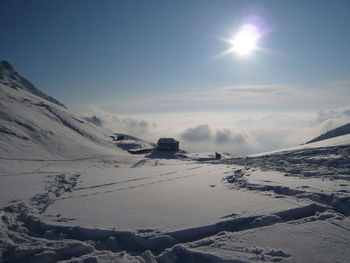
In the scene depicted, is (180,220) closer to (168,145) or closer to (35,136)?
(35,136)

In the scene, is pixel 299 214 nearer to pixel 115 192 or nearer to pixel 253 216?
pixel 253 216

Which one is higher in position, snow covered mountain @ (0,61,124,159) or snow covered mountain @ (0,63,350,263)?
snow covered mountain @ (0,61,124,159)

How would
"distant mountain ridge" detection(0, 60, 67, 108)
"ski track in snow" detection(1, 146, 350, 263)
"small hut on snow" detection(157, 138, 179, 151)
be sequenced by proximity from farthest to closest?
"distant mountain ridge" detection(0, 60, 67, 108)
"small hut on snow" detection(157, 138, 179, 151)
"ski track in snow" detection(1, 146, 350, 263)

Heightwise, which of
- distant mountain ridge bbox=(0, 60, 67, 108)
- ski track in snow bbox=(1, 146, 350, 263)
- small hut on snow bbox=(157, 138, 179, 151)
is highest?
distant mountain ridge bbox=(0, 60, 67, 108)

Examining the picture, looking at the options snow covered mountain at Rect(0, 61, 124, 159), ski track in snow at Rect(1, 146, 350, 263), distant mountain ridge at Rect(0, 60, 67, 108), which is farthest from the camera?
distant mountain ridge at Rect(0, 60, 67, 108)

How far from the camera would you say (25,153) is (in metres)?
19.0

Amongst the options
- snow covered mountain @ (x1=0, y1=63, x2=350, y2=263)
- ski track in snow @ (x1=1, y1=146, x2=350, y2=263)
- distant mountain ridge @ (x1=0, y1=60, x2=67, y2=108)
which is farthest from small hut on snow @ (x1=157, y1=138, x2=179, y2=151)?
distant mountain ridge @ (x1=0, y1=60, x2=67, y2=108)

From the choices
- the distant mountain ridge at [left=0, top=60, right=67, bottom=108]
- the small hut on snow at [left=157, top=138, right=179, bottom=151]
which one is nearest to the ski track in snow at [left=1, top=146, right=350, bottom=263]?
the small hut on snow at [left=157, top=138, right=179, bottom=151]

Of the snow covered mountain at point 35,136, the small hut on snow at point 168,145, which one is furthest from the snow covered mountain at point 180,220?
the small hut on snow at point 168,145

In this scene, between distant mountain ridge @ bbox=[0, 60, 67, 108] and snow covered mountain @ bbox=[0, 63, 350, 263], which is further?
distant mountain ridge @ bbox=[0, 60, 67, 108]

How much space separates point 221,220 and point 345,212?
3.37m

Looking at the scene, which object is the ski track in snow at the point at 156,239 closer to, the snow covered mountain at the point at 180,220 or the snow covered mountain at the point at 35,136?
the snow covered mountain at the point at 180,220

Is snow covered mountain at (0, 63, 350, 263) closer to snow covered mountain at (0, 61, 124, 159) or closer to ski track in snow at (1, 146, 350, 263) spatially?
ski track in snow at (1, 146, 350, 263)

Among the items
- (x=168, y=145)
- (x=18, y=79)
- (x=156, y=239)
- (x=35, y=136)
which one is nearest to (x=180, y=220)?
(x=156, y=239)
